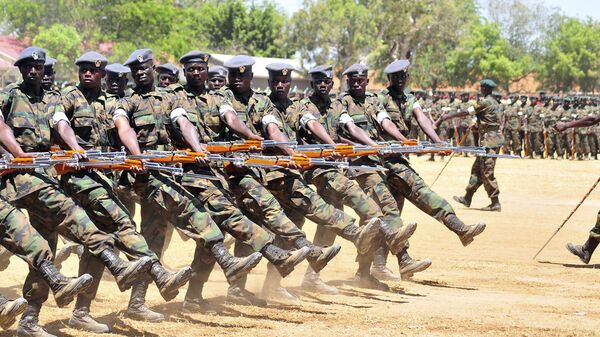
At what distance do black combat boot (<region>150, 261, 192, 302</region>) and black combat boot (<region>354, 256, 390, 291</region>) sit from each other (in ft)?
11.0

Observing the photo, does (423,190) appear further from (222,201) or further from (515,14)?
(515,14)

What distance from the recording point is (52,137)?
952 centimetres

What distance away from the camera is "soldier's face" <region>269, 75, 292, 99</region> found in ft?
38.2

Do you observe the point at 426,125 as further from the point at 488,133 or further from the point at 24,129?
the point at 488,133

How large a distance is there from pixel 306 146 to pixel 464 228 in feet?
6.71

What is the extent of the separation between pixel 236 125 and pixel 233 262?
144 centimetres

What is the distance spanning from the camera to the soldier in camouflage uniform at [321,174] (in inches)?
463

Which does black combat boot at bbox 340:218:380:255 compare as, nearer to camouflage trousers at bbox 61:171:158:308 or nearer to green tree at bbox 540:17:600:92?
camouflage trousers at bbox 61:171:158:308

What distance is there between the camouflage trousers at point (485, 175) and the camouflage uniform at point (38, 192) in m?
12.3

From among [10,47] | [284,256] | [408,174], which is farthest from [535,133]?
[10,47]

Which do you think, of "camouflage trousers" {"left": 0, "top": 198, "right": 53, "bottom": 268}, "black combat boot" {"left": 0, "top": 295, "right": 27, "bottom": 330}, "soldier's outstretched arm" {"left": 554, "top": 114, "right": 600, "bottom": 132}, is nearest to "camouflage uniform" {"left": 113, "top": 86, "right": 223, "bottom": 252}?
"camouflage trousers" {"left": 0, "top": 198, "right": 53, "bottom": 268}

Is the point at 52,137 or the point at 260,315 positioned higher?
the point at 52,137

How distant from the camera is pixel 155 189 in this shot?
1014 centimetres

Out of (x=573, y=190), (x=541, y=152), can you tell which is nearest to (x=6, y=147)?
(x=573, y=190)
